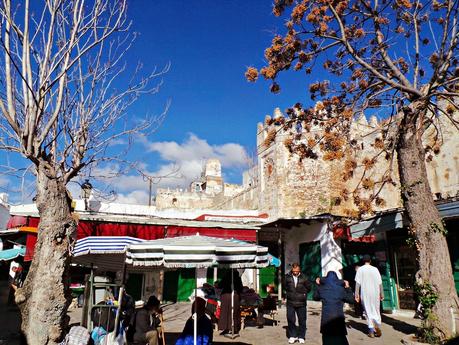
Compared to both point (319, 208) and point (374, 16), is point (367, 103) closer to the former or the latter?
point (374, 16)

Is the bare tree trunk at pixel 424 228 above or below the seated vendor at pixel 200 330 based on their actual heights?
above

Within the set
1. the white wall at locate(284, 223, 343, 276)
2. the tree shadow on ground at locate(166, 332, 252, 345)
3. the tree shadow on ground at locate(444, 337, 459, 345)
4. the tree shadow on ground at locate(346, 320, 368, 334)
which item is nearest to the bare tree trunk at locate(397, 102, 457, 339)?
the tree shadow on ground at locate(444, 337, 459, 345)

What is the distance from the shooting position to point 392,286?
36.9ft

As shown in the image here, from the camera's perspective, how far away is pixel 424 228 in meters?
6.94

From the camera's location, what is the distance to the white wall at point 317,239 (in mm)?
13508

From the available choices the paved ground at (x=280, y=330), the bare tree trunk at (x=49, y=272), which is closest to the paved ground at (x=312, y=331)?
the paved ground at (x=280, y=330)

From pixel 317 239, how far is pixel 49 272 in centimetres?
1081

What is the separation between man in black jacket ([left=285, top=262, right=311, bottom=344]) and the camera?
7.28 metres

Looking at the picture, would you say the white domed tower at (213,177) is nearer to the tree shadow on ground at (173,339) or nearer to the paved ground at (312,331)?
the paved ground at (312,331)

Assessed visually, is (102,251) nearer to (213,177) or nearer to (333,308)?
(333,308)

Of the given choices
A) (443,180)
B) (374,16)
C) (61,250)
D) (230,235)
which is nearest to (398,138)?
(374,16)

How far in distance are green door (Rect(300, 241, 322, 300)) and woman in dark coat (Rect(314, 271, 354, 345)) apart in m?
8.32

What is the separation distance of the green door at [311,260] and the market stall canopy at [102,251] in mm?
8257

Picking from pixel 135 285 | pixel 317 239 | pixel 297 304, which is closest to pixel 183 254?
pixel 297 304
